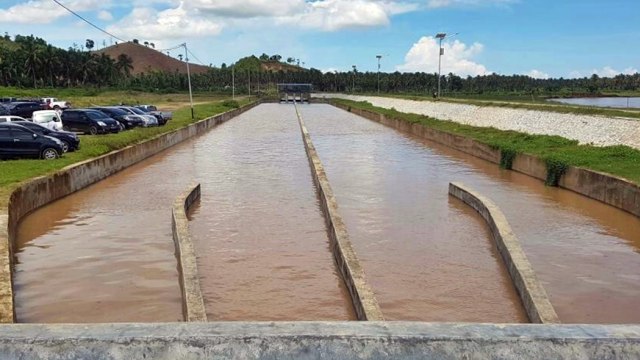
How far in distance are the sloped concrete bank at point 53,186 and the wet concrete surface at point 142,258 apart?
0.33 m

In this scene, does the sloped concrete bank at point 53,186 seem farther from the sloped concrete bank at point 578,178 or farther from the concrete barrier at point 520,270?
the sloped concrete bank at point 578,178

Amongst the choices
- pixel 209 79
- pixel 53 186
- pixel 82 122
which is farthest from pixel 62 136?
Answer: pixel 209 79

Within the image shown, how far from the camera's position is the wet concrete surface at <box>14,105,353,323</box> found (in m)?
8.96

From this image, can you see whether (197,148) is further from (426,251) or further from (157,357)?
(157,357)

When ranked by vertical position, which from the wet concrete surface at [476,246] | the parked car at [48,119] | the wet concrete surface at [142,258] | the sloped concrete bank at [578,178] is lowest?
the wet concrete surface at [476,246]

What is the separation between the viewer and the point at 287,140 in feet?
125

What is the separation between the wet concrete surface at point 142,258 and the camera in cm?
896

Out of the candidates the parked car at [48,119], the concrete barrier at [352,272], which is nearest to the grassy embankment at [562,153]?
the concrete barrier at [352,272]

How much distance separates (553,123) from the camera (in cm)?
2744

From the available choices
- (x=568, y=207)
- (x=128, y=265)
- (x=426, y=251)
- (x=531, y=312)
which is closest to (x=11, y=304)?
(x=128, y=265)

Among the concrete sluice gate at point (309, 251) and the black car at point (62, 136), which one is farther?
the black car at point (62, 136)

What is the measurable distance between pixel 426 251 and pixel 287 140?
26.6 meters

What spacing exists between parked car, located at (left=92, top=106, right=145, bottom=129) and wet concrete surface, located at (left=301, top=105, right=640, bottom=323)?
1682 cm

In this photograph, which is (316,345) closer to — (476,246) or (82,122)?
(476,246)
